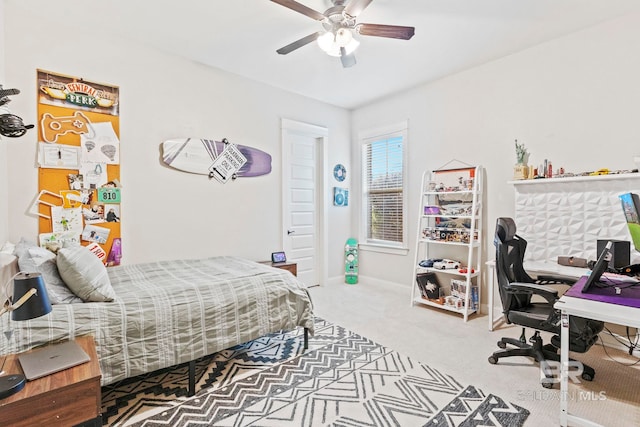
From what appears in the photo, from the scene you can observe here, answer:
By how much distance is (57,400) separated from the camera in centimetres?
128

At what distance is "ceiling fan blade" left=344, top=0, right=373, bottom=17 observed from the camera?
6.86 feet

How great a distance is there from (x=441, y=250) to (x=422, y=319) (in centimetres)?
100

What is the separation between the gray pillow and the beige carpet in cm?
234

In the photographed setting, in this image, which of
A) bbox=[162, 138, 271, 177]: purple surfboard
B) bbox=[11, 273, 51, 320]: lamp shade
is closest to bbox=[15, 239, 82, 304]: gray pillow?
bbox=[11, 273, 51, 320]: lamp shade

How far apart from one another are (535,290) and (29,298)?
2.75 meters

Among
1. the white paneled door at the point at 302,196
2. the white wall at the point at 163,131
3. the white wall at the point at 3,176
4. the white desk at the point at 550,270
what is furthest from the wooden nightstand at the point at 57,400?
the white desk at the point at 550,270

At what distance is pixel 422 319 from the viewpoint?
3.45 m

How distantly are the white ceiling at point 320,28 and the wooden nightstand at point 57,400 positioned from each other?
2.60 meters

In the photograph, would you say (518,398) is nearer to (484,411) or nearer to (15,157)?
(484,411)

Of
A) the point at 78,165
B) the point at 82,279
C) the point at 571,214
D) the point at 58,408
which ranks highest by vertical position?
the point at 78,165

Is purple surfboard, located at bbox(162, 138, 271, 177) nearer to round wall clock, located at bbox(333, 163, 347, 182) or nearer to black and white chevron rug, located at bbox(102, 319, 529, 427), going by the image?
round wall clock, located at bbox(333, 163, 347, 182)

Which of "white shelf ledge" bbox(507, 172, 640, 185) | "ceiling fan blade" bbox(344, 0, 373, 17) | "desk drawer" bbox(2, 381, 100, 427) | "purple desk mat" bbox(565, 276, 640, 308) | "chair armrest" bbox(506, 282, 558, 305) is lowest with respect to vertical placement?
"desk drawer" bbox(2, 381, 100, 427)

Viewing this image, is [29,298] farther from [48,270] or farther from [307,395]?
[307,395]

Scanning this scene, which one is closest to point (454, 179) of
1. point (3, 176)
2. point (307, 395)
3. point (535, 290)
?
point (535, 290)
